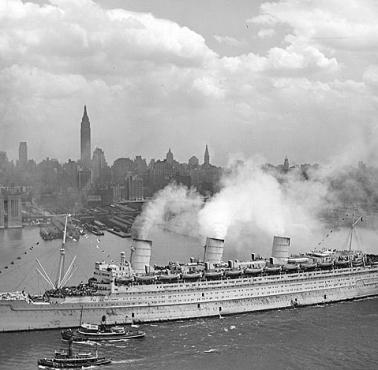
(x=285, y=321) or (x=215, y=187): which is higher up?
(x=215, y=187)

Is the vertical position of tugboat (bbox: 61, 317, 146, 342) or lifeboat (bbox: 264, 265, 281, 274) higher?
lifeboat (bbox: 264, 265, 281, 274)

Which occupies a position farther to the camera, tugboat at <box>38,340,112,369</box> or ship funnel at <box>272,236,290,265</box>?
ship funnel at <box>272,236,290,265</box>

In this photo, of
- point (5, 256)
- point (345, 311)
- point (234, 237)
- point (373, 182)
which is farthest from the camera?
point (373, 182)

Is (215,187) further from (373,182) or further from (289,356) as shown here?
(289,356)

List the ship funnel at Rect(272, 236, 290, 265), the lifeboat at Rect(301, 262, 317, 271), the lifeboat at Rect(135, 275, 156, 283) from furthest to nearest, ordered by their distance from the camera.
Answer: the ship funnel at Rect(272, 236, 290, 265), the lifeboat at Rect(301, 262, 317, 271), the lifeboat at Rect(135, 275, 156, 283)

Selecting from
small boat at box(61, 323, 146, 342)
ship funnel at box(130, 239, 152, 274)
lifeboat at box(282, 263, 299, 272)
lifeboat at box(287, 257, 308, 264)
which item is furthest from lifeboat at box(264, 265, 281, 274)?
small boat at box(61, 323, 146, 342)

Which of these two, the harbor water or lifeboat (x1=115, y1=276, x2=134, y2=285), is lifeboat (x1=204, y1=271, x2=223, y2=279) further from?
lifeboat (x1=115, y1=276, x2=134, y2=285)

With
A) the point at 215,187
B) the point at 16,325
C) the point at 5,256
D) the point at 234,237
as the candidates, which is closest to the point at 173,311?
the point at 16,325
